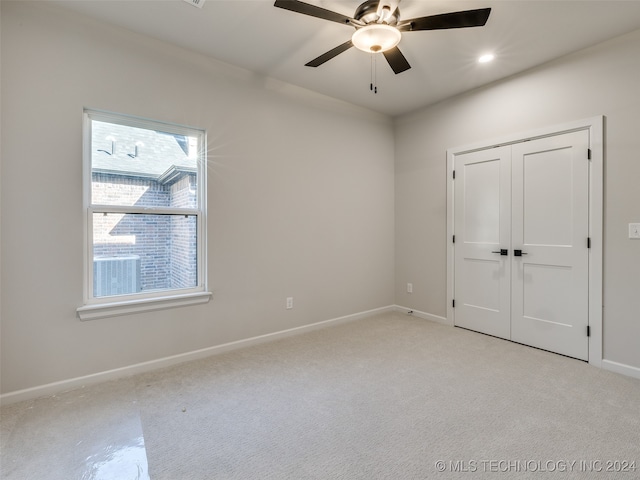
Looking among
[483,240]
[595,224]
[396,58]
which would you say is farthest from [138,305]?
[595,224]

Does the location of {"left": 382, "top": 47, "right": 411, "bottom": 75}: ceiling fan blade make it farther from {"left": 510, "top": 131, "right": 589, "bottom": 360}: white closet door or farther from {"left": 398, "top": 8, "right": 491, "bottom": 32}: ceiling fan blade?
{"left": 510, "top": 131, "right": 589, "bottom": 360}: white closet door

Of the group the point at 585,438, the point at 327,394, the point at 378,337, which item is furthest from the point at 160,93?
the point at 585,438

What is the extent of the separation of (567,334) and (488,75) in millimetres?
2617

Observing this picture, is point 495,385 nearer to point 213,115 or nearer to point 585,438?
point 585,438

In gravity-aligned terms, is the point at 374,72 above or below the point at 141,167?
above

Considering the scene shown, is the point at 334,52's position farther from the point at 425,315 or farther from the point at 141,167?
the point at 425,315

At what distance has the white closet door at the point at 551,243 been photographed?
2.80 m

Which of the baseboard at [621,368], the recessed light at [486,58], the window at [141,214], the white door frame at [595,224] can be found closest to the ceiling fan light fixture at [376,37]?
the recessed light at [486,58]

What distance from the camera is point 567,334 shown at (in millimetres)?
2896

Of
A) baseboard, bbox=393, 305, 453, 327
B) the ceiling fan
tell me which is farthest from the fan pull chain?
baseboard, bbox=393, 305, 453, 327

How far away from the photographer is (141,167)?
8.68 feet

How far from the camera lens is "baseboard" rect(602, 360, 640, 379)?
250 cm

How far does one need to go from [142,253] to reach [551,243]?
3.70 m

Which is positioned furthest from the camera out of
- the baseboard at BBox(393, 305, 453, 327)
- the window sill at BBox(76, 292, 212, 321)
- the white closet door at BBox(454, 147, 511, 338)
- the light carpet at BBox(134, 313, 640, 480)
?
the baseboard at BBox(393, 305, 453, 327)
